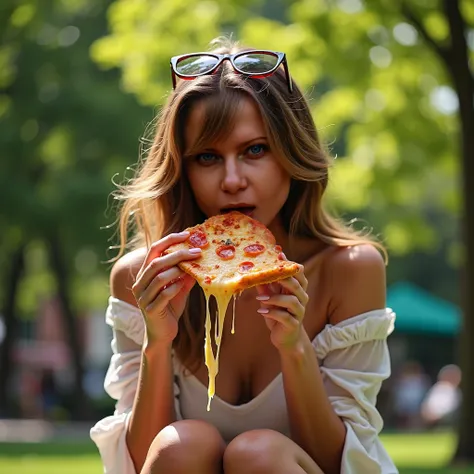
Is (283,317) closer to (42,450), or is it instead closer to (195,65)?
(195,65)

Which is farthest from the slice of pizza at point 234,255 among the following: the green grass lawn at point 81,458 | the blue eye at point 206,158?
the green grass lawn at point 81,458

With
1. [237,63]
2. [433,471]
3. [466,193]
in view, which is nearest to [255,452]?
[237,63]

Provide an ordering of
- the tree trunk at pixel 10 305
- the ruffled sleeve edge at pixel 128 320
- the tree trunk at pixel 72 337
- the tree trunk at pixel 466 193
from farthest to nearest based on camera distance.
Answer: the tree trunk at pixel 10 305
the tree trunk at pixel 72 337
the tree trunk at pixel 466 193
the ruffled sleeve edge at pixel 128 320

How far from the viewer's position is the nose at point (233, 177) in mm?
3545

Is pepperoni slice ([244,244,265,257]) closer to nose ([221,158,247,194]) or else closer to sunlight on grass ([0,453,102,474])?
nose ([221,158,247,194])

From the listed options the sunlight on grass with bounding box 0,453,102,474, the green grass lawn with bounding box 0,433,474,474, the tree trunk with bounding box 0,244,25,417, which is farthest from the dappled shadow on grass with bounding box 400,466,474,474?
the tree trunk with bounding box 0,244,25,417

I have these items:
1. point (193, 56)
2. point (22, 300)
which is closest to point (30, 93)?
point (22, 300)

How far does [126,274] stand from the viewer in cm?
398

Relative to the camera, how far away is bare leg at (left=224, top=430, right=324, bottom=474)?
316 cm

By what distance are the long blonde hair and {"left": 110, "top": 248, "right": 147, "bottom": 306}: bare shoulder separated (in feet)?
0.24

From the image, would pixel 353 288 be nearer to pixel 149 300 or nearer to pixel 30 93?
pixel 149 300

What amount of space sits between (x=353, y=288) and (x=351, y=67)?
9.29m

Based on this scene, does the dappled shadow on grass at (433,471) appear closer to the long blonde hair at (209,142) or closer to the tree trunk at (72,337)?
the long blonde hair at (209,142)

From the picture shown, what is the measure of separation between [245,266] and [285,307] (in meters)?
0.21
